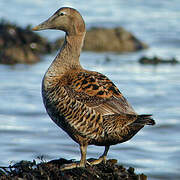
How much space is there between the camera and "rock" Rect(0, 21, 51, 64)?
12.6 metres

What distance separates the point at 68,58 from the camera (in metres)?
5.90

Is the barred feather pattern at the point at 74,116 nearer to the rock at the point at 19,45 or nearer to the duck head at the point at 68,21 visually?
the duck head at the point at 68,21

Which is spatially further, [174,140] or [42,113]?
[42,113]

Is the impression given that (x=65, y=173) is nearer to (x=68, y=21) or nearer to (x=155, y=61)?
(x=68, y=21)

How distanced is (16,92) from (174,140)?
3.41 meters

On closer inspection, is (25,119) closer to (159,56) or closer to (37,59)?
(37,59)

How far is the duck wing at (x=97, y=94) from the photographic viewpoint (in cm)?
539

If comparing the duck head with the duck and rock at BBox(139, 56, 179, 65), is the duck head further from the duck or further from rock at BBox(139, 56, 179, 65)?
rock at BBox(139, 56, 179, 65)

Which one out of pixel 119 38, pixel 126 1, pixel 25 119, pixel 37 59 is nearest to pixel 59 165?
pixel 25 119

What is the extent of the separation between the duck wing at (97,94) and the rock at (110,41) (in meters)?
8.99

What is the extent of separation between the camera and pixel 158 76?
38.7ft

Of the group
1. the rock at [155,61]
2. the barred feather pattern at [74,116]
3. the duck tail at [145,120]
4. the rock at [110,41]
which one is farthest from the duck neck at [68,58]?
the rock at [110,41]

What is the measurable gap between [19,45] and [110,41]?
3083 mm

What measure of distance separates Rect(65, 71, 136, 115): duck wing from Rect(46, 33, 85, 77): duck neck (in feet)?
0.62
